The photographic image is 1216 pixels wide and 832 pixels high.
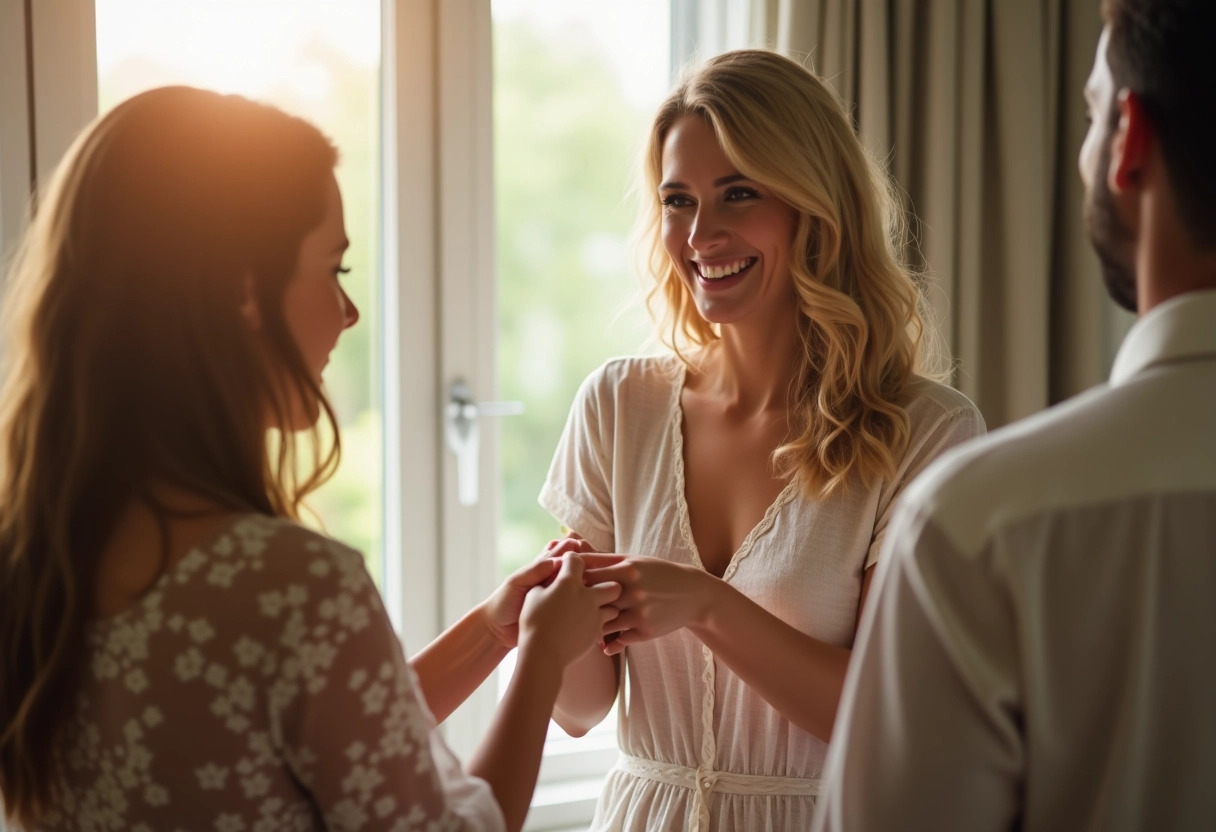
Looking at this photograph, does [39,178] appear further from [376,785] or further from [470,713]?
[376,785]

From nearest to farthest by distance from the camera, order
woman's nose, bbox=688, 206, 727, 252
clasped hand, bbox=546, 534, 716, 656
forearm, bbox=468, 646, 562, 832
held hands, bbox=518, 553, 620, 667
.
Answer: forearm, bbox=468, 646, 562, 832 < held hands, bbox=518, 553, 620, 667 < clasped hand, bbox=546, 534, 716, 656 < woman's nose, bbox=688, 206, 727, 252

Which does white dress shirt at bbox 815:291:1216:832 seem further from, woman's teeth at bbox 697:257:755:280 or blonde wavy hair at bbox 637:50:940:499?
woman's teeth at bbox 697:257:755:280

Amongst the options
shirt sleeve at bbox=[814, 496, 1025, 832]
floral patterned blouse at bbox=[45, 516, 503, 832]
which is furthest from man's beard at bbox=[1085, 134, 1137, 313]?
floral patterned blouse at bbox=[45, 516, 503, 832]

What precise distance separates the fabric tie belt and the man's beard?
941 millimetres

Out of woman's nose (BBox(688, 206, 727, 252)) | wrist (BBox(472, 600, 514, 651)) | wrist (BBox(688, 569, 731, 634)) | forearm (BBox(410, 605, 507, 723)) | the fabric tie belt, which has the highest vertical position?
woman's nose (BBox(688, 206, 727, 252))

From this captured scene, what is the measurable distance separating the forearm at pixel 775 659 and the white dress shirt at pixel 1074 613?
691 millimetres

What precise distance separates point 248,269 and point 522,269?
66.3 inches

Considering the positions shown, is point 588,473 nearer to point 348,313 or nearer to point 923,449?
point 923,449

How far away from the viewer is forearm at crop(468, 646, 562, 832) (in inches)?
43.2

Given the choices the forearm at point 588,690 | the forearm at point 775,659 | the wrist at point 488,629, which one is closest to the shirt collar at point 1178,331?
the forearm at point 775,659

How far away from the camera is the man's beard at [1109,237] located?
844 mm

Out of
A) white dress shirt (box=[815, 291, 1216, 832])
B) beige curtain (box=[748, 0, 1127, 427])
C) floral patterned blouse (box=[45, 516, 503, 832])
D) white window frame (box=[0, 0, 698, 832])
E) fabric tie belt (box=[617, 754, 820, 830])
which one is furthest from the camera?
beige curtain (box=[748, 0, 1127, 427])

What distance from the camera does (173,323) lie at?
0.93m

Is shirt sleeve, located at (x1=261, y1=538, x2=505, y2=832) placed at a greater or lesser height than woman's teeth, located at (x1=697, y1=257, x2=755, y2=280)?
lesser
